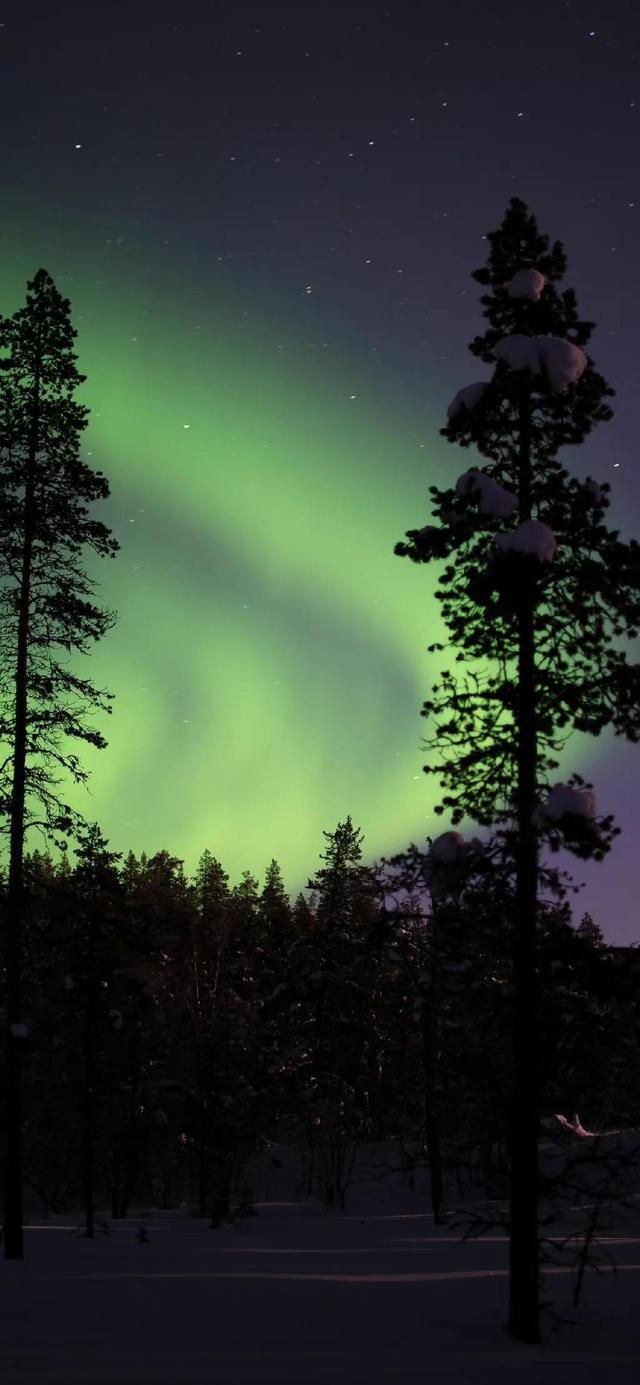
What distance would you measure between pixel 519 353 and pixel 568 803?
5657 mm

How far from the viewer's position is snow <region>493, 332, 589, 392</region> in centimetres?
1433

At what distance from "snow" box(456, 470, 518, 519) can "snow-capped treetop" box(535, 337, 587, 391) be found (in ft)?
4.93

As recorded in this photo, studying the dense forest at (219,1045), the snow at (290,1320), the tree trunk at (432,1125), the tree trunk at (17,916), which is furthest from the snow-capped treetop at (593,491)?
the tree trunk at (432,1125)

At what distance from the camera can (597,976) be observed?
45.1 ft

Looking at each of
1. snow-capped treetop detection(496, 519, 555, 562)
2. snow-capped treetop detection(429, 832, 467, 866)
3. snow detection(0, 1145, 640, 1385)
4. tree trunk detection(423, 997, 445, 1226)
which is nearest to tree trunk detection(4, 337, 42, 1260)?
snow detection(0, 1145, 640, 1385)

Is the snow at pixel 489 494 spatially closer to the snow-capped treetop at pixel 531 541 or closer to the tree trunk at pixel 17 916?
the snow-capped treetop at pixel 531 541

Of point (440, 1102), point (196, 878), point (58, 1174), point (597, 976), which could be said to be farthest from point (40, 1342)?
point (196, 878)

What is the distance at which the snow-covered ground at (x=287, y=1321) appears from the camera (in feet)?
36.2

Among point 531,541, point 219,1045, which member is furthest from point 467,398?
point 219,1045

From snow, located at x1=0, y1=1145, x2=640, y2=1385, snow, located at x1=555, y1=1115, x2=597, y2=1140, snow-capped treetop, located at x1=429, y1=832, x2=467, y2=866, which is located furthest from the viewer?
snow, located at x1=555, y1=1115, x2=597, y2=1140

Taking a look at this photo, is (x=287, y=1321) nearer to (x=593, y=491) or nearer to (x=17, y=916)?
(x=17, y=916)

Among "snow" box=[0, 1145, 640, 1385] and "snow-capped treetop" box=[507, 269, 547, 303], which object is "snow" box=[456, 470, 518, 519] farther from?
"snow" box=[0, 1145, 640, 1385]

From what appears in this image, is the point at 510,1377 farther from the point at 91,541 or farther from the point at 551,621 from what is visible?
the point at 91,541

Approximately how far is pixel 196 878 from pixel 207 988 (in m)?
36.0
